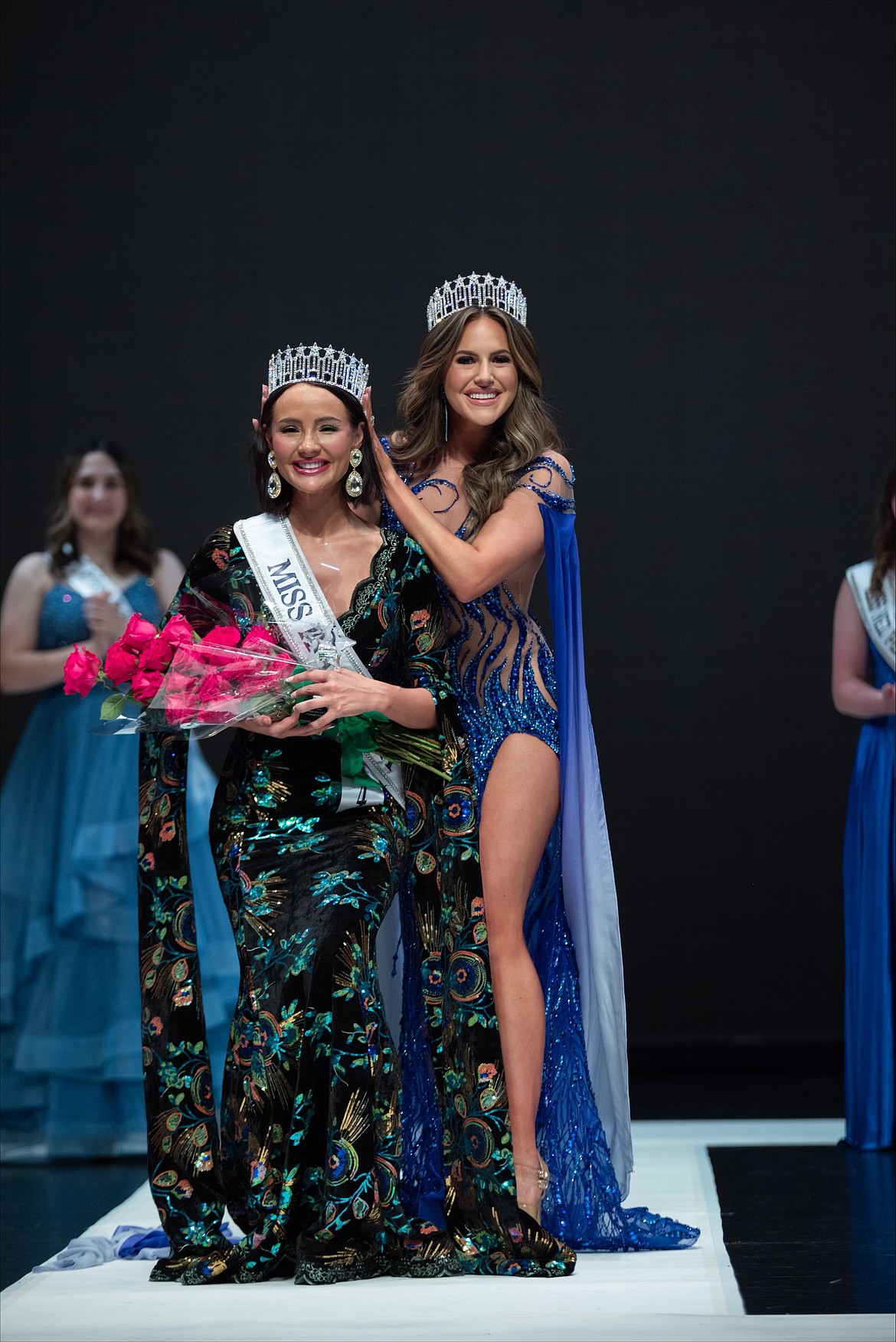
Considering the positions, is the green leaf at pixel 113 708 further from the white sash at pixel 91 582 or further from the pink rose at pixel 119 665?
the white sash at pixel 91 582

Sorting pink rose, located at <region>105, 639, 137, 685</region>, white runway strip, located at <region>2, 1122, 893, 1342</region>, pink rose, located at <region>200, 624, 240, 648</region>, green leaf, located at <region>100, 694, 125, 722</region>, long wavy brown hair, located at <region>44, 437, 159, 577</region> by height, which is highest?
long wavy brown hair, located at <region>44, 437, 159, 577</region>

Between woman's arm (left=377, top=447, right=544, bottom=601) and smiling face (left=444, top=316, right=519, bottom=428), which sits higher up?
smiling face (left=444, top=316, right=519, bottom=428)

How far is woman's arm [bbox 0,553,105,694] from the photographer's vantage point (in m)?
4.66

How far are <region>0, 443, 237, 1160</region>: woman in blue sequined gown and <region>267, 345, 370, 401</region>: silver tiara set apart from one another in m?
1.78

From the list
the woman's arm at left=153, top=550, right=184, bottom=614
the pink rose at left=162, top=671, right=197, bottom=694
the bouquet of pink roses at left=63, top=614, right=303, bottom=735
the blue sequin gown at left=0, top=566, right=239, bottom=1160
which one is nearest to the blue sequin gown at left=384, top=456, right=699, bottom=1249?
the bouquet of pink roses at left=63, top=614, right=303, bottom=735

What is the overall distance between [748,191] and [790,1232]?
3.35 metres

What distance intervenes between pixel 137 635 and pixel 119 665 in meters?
0.05

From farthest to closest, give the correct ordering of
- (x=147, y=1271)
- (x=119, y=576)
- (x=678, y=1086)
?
(x=678, y=1086) → (x=119, y=576) → (x=147, y=1271)

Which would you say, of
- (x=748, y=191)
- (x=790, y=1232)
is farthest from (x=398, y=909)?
(x=748, y=191)

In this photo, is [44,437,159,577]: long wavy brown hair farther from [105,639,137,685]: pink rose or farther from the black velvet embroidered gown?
[105,639,137,685]: pink rose

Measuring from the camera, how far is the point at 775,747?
5.67 meters

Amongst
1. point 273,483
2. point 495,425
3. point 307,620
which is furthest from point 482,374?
point 307,620

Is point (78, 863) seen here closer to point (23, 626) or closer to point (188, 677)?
point (23, 626)

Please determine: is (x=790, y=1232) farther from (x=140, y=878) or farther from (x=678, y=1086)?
(x=678, y=1086)
